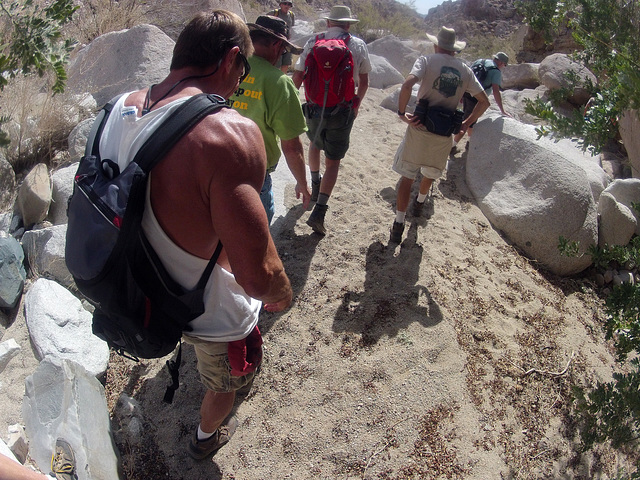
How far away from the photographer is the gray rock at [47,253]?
10.8 ft

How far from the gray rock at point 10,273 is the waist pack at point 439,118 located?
3239 mm

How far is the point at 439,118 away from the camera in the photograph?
154 inches

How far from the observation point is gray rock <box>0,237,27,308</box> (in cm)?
308

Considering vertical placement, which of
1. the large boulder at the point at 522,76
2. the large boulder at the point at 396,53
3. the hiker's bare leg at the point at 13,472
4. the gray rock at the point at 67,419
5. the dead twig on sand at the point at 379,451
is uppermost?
the hiker's bare leg at the point at 13,472

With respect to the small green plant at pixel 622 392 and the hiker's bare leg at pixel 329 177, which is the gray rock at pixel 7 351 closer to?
the hiker's bare leg at pixel 329 177

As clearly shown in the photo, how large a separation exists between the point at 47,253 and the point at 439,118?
3.17 m

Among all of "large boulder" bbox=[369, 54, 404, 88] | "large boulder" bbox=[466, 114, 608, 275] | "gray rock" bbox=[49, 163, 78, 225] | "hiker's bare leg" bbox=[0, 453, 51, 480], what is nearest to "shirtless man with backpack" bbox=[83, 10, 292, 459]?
"hiker's bare leg" bbox=[0, 453, 51, 480]

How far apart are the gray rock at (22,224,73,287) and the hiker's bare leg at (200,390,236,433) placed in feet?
5.62

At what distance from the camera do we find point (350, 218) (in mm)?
4352

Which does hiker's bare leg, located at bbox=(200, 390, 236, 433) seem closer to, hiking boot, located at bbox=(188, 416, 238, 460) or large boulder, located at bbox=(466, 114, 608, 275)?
hiking boot, located at bbox=(188, 416, 238, 460)

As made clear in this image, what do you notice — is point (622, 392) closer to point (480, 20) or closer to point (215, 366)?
point (215, 366)

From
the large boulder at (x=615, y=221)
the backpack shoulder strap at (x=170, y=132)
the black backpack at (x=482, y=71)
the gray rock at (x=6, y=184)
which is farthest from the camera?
the black backpack at (x=482, y=71)

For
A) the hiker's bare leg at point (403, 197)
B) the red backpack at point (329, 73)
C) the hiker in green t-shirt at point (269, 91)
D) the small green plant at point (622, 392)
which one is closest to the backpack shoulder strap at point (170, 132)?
the hiker in green t-shirt at point (269, 91)

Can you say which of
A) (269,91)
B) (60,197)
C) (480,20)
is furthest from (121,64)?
(480,20)
